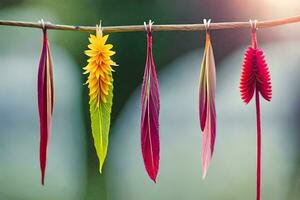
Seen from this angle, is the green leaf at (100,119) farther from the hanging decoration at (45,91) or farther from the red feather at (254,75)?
the red feather at (254,75)

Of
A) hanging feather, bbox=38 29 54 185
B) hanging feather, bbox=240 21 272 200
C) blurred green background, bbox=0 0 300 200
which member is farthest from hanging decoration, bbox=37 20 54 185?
blurred green background, bbox=0 0 300 200

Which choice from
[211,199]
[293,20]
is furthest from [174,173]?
[293,20]

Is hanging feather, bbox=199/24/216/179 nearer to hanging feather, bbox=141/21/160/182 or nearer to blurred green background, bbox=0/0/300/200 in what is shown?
hanging feather, bbox=141/21/160/182

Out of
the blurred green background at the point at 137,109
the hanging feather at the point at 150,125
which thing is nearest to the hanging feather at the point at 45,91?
the hanging feather at the point at 150,125

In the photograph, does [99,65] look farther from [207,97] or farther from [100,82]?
[207,97]

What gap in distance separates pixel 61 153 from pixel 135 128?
9.5 inches

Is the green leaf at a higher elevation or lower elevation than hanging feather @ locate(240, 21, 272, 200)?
lower

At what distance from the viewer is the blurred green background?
122 cm

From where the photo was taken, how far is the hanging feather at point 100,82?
71 centimetres

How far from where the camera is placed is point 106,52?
2.34 feet

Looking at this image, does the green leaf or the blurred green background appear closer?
the green leaf

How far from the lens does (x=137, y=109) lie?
1.27m

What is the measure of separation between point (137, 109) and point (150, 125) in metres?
0.57

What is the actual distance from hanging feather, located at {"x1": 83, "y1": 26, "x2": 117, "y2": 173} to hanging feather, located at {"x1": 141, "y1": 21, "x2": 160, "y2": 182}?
0.22ft
